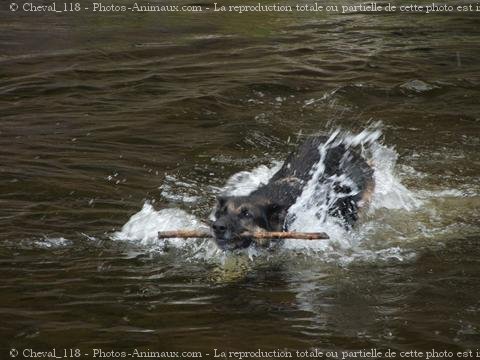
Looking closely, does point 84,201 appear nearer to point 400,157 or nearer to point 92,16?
point 400,157

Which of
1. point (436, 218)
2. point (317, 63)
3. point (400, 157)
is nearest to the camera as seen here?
point (436, 218)

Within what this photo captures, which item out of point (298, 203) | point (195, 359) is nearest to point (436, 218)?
point (298, 203)

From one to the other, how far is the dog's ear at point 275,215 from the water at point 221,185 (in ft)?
0.77

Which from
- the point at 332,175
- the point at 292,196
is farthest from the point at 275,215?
the point at 332,175

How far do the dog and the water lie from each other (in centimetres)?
26

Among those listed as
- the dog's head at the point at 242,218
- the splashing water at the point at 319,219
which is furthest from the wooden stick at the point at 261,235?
the splashing water at the point at 319,219

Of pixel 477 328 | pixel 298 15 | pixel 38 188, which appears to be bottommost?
pixel 477 328

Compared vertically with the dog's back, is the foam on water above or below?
below

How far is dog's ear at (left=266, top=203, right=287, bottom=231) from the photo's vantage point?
683 cm

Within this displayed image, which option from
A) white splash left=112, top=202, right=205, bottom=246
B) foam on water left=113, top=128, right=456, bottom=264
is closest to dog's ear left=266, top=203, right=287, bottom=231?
foam on water left=113, top=128, right=456, bottom=264

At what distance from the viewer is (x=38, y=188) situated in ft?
27.6

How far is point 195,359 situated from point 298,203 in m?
2.81

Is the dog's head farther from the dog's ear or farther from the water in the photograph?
the water

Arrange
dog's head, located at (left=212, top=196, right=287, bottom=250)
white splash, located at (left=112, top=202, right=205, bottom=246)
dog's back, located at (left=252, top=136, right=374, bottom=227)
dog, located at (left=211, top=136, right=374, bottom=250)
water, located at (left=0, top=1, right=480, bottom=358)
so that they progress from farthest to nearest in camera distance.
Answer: dog's back, located at (left=252, top=136, right=374, bottom=227) → white splash, located at (left=112, top=202, right=205, bottom=246) → dog, located at (left=211, top=136, right=374, bottom=250) → dog's head, located at (left=212, top=196, right=287, bottom=250) → water, located at (left=0, top=1, right=480, bottom=358)
